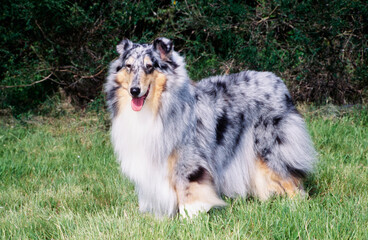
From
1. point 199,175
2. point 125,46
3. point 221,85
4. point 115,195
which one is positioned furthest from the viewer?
point 115,195

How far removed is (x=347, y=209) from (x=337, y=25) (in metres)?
4.32

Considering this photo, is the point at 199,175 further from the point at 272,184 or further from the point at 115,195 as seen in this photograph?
the point at 115,195

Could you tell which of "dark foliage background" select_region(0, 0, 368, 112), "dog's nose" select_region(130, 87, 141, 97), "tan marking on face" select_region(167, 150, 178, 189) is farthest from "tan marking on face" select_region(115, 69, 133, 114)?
"dark foliage background" select_region(0, 0, 368, 112)

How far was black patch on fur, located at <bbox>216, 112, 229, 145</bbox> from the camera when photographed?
12.5 feet

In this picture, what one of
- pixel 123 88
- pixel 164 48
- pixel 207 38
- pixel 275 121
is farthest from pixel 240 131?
pixel 207 38

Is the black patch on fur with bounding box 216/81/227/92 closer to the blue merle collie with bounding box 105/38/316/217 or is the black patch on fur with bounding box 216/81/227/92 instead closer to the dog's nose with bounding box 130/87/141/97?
the blue merle collie with bounding box 105/38/316/217

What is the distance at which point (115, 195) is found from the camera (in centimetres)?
427

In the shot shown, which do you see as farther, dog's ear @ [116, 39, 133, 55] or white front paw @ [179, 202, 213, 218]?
dog's ear @ [116, 39, 133, 55]

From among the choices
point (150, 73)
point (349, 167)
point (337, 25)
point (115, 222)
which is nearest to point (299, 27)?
point (337, 25)

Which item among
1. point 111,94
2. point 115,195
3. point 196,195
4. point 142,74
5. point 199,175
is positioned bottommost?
point 115,195

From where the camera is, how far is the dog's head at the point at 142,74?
3.43m

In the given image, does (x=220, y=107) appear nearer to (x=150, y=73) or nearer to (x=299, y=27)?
(x=150, y=73)

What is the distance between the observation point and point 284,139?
3955 mm

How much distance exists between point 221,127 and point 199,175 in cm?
60
